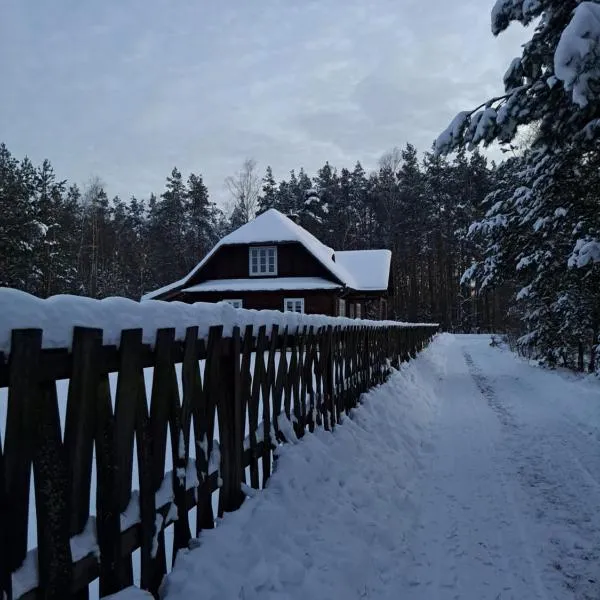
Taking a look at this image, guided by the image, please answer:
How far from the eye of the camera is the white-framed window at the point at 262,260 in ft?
90.9

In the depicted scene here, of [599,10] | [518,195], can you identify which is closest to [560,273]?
[518,195]

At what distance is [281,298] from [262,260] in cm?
263

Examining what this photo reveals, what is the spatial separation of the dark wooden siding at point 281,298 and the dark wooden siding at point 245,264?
120cm

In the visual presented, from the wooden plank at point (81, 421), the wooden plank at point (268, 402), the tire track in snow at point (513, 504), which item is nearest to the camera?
the wooden plank at point (81, 421)

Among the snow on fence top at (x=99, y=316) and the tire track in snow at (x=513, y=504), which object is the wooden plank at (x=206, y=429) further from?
the tire track in snow at (x=513, y=504)

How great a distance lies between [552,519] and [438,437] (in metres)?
3.24

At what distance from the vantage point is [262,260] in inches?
1097

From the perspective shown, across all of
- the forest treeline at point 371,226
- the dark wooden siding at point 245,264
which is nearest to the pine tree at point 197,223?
the forest treeline at point 371,226

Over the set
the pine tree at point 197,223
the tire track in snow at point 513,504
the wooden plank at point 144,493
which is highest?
the pine tree at point 197,223

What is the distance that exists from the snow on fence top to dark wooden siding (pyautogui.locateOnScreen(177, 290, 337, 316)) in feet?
74.0

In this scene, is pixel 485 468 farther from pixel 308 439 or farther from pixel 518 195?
pixel 518 195

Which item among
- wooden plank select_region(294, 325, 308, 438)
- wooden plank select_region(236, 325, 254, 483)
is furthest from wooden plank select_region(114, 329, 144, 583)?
wooden plank select_region(294, 325, 308, 438)

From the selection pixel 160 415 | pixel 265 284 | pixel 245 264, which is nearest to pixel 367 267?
pixel 245 264

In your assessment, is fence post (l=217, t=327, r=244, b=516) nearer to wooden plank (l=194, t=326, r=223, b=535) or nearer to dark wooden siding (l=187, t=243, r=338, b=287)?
wooden plank (l=194, t=326, r=223, b=535)
